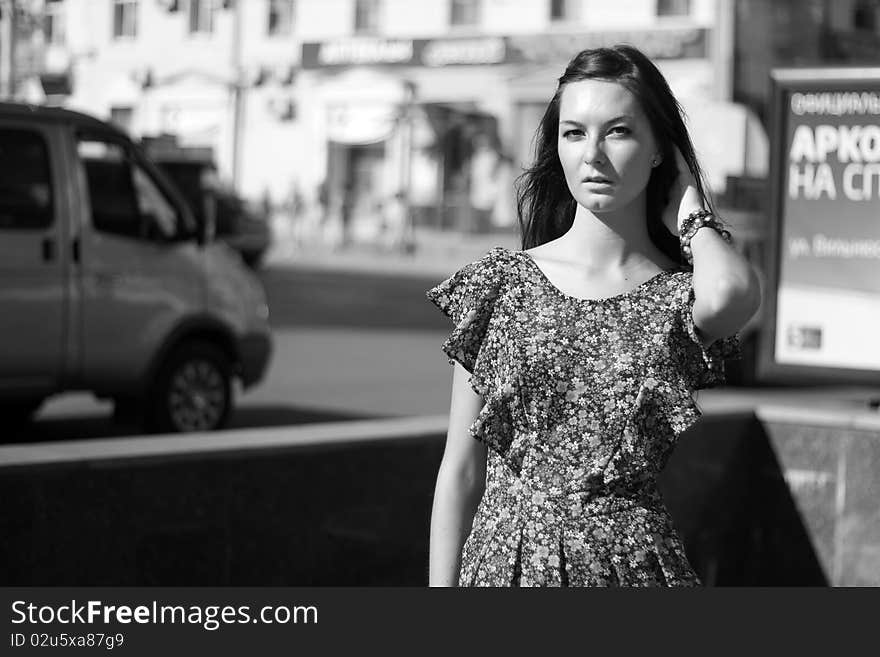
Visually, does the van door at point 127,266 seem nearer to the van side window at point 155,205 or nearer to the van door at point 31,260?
the van side window at point 155,205

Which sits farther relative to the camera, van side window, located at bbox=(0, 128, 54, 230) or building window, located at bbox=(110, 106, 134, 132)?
building window, located at bbox=(110, 106, 134, 132)

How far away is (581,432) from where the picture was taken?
2.73 m

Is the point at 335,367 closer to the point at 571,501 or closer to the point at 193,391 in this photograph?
the point at 193,391

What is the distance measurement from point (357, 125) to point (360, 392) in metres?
27.1

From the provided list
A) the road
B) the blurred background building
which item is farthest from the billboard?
the blurred background building

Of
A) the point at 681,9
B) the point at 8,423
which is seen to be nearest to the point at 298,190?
the point at 681,9

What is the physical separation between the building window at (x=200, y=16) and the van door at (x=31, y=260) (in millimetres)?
1254

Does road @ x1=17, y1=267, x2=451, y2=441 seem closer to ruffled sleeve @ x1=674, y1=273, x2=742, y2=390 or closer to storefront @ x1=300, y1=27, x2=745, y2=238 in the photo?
ruffled sleeve @ x1=674, y1=273, x2=742, y2=390

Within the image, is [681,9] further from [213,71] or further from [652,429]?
[652,429]

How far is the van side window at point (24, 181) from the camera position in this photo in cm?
902

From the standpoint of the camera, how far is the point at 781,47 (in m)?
36.3

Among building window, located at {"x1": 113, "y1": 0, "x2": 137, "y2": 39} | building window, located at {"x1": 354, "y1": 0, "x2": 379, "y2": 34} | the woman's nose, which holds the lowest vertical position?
the woman's nose

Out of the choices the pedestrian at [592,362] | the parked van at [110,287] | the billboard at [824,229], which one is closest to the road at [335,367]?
the parked van at [110,287]

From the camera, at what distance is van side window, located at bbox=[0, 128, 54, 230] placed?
9023 millimetres
